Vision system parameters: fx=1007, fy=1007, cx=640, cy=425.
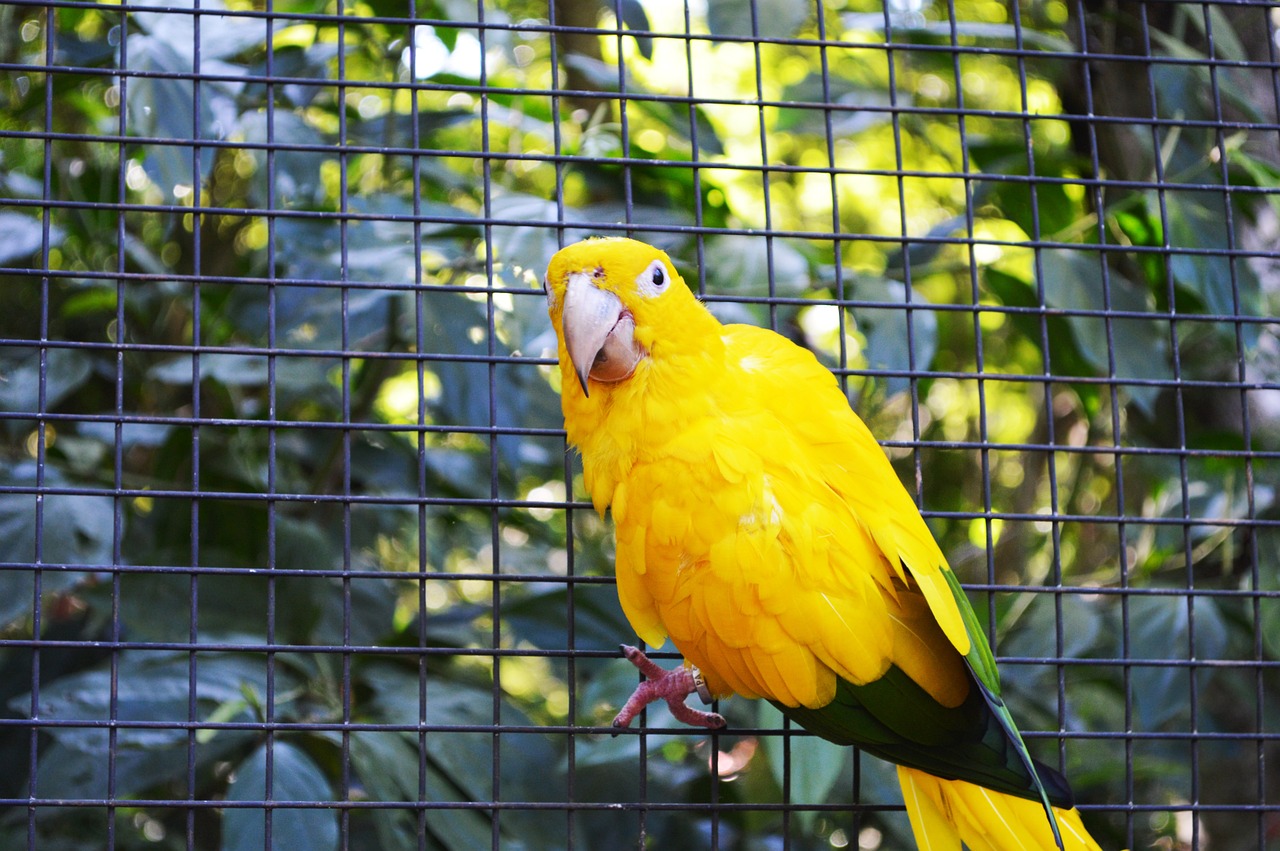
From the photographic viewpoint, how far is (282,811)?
1.47 metres

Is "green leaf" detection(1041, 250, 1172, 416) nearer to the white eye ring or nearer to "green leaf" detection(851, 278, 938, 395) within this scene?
"green leaf" detection(851, 278, 938, 395)

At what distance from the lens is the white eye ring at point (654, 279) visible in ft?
4.53

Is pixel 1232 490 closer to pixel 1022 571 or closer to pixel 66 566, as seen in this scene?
pixel 1022 571

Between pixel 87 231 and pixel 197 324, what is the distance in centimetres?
78

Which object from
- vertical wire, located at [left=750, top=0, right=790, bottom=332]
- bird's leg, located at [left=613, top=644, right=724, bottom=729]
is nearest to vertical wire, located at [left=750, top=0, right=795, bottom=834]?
vertical wire, located at [left=750, top=0, right=790, bottom=332]

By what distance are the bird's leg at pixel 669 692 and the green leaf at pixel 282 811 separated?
45cm

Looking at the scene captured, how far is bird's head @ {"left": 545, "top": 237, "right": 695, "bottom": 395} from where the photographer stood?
1339 millimetres

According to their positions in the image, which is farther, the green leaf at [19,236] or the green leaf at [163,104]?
the green leaf at [19,236]

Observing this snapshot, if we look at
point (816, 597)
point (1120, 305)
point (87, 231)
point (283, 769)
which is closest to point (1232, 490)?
point (1120, 305)

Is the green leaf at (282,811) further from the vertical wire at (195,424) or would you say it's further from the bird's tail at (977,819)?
the bird's tail at (977,819)

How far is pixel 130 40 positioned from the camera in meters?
1.67

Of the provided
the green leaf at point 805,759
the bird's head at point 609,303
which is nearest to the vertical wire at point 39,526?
the bird's head at point 609,303

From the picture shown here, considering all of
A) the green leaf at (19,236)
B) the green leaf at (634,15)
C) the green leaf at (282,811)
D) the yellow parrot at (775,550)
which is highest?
the green leaf at (634,15)

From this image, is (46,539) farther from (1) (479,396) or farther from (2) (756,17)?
(2) (756,17)
